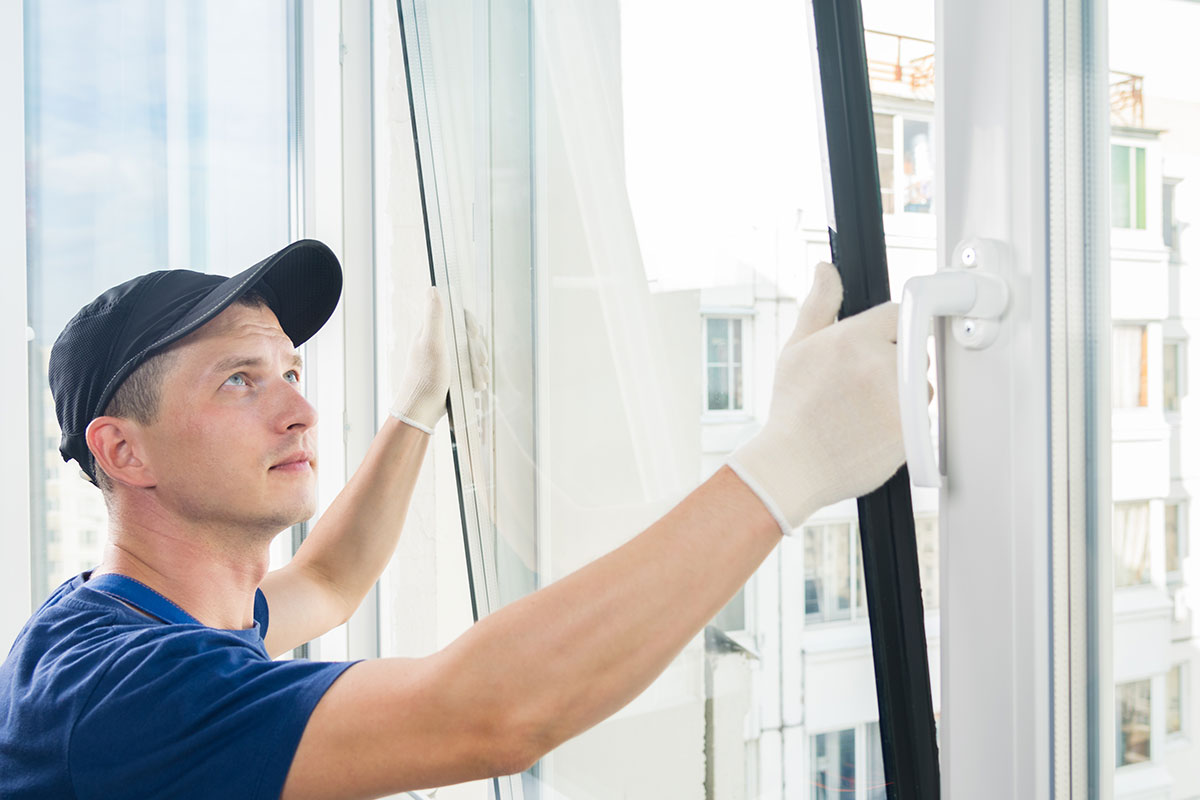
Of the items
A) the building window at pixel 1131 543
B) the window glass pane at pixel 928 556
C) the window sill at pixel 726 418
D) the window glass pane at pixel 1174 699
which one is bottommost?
the window glass pane at pixel 1174 699

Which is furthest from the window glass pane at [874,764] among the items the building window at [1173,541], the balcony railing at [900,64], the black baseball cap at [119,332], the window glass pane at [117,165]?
the window glass pane at [117,165]

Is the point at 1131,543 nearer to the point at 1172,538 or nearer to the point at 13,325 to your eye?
the point at 1172,538

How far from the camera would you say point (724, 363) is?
93cm

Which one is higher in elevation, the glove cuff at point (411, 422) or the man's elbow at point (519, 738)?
the glove cuff at point (411, 422)

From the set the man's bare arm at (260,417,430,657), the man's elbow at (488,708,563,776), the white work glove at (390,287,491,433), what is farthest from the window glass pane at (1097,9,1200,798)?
the man's bare arm at (260,417,430,657)

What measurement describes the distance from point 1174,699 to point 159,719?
0.85 metres

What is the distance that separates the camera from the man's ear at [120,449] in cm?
118

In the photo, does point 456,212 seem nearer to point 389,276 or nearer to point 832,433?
point 832,433

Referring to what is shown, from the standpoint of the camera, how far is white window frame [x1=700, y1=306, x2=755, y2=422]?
0.91 metres

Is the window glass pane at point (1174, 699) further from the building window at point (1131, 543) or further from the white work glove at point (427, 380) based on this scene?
the white work glove at point (427, 380)

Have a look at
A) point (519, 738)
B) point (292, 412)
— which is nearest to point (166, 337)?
point (292, 412)

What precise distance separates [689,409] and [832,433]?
22 centimetres

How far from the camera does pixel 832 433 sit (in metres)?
0.75

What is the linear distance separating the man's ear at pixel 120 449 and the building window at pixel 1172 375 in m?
1.14
